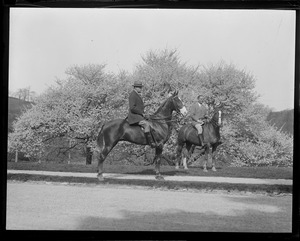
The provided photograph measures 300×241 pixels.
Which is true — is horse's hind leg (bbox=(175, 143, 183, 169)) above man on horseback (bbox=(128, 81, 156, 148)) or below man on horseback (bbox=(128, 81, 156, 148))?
below

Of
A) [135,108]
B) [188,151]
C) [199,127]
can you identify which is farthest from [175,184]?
[135,108]

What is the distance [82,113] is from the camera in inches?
541

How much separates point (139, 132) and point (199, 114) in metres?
1.52

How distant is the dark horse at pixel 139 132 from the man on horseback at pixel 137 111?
0.33ft

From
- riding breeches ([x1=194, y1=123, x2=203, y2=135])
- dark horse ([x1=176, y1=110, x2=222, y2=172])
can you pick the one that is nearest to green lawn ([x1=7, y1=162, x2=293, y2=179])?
dark horse ([x1=176, y1=110, x2=222, y2=172])

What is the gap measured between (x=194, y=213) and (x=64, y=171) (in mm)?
3422

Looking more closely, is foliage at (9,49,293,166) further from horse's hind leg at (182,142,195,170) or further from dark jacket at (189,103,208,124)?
horse's hind leg at (182,142,195,170)

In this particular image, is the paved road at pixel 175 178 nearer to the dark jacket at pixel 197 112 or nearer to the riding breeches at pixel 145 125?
the riding breeches at pixel 145 125

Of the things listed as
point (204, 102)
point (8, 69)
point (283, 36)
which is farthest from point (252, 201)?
point (8, 69)

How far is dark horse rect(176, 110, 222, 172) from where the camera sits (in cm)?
1376

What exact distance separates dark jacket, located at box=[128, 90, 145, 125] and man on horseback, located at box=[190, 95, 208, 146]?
1.24 m

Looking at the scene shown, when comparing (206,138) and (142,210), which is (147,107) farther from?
(142,210)

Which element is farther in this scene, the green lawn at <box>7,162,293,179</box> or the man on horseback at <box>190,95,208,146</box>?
the man on horseback at <box>190,95,208,146</box>

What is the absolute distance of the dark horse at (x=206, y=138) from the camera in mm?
13758
